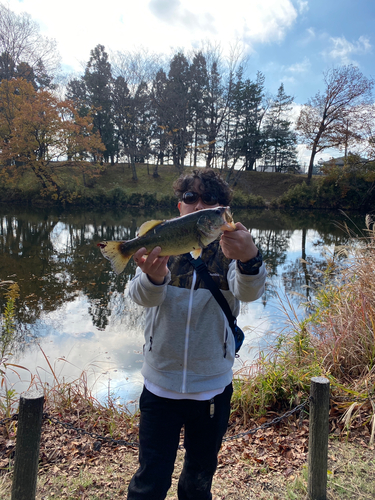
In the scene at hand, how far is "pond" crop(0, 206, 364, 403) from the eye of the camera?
5848 mm

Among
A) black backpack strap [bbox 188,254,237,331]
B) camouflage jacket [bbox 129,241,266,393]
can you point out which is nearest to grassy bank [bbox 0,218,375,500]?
camouflage jacket [bbox 129,241,266,393]

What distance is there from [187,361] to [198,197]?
1148 millimetres

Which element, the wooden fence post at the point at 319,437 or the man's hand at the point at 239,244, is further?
the wooden fence post at the point at 319,437

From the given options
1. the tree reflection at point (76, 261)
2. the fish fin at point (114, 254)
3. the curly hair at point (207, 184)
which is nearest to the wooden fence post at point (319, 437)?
the curly hair at point (207, 184)

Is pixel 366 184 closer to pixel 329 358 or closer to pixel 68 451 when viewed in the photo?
pixel 329 358

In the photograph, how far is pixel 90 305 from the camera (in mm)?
9102

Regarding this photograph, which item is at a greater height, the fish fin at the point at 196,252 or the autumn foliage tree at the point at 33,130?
the autumn foliage tree at the point at 33,130

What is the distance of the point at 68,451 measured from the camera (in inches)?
136

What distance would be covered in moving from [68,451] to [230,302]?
2.72 meters

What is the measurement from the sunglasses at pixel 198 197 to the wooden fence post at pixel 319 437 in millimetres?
1704

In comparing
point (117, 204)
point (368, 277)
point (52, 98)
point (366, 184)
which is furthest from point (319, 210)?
point (368, 277)

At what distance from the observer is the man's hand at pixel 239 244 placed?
6.09ft

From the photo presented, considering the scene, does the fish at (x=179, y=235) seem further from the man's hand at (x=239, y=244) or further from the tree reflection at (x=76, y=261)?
the tree reflection at (x=76, y=261)

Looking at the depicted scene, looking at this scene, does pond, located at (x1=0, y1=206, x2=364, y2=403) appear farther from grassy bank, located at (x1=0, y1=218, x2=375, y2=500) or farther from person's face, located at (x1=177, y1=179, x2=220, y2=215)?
person's face, located at (x1=177, y1=179, x2=220, y2=215)
